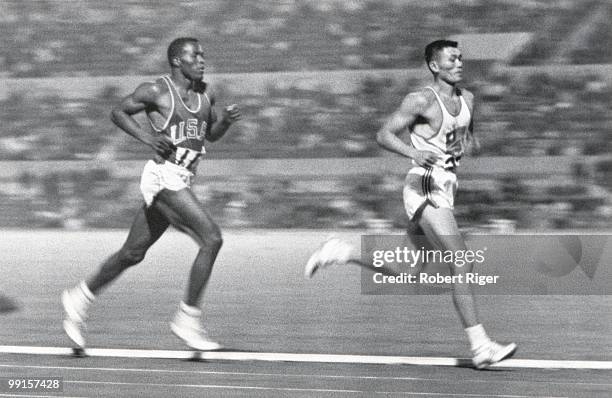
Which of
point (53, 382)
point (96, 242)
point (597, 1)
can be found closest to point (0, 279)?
point (96, 242)

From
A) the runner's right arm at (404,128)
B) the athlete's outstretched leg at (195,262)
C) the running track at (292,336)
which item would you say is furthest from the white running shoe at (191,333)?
the runner's right arm at (404,128)

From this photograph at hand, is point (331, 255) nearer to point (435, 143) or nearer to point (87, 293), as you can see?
point (435, 143)

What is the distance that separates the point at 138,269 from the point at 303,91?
819 cm

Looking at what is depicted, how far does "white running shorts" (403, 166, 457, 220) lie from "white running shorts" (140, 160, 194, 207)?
1314 millimetres

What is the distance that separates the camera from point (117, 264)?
771 centimetres

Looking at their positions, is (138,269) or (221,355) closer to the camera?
(221,355)

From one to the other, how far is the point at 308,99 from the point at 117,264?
590 inches

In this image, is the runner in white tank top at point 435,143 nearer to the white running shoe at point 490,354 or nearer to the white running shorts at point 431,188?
the white running shorts at point 431,188

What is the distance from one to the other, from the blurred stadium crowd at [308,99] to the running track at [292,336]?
14.7 feet

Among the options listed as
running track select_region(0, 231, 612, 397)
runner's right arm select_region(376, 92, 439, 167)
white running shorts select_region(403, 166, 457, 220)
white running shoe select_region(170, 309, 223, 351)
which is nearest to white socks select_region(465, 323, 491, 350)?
running track select_region(0, 231, 612, 397)

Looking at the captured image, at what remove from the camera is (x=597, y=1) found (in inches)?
882

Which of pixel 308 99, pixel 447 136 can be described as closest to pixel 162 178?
pixel 447 136

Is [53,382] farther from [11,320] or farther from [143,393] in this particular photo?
[11,320]

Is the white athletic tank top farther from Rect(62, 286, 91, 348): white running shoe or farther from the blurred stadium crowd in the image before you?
the blurred stadium crowd
